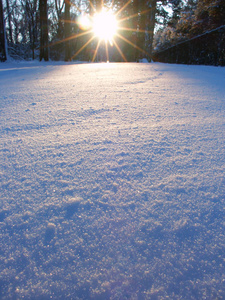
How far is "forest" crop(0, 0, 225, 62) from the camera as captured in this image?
25.5 ft

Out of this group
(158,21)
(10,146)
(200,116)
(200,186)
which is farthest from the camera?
(158,21)

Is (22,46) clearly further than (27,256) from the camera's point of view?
Yes

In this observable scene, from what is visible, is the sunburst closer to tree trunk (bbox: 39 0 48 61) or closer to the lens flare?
the lens flare

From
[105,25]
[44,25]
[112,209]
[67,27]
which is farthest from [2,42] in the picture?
[105,25]

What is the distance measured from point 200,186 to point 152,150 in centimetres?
27

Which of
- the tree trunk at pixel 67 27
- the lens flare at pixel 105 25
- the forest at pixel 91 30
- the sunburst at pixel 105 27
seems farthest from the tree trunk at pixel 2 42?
the lens flare at pixel 105 25

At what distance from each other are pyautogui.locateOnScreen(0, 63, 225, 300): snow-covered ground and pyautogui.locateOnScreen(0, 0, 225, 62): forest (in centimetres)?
723

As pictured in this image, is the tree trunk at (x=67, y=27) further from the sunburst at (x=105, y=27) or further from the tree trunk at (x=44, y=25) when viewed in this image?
the sunburst at (x=105, y=27)

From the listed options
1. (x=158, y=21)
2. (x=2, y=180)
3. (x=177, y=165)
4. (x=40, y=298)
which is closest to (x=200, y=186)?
(x=177, y=165)

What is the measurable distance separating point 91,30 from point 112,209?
720 inches

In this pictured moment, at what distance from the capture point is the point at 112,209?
21.1 inches

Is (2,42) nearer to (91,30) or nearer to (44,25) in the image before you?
(44,25)

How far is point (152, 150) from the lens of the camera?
816 mm

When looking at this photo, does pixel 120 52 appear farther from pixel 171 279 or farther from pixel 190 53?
pixel 171 279
